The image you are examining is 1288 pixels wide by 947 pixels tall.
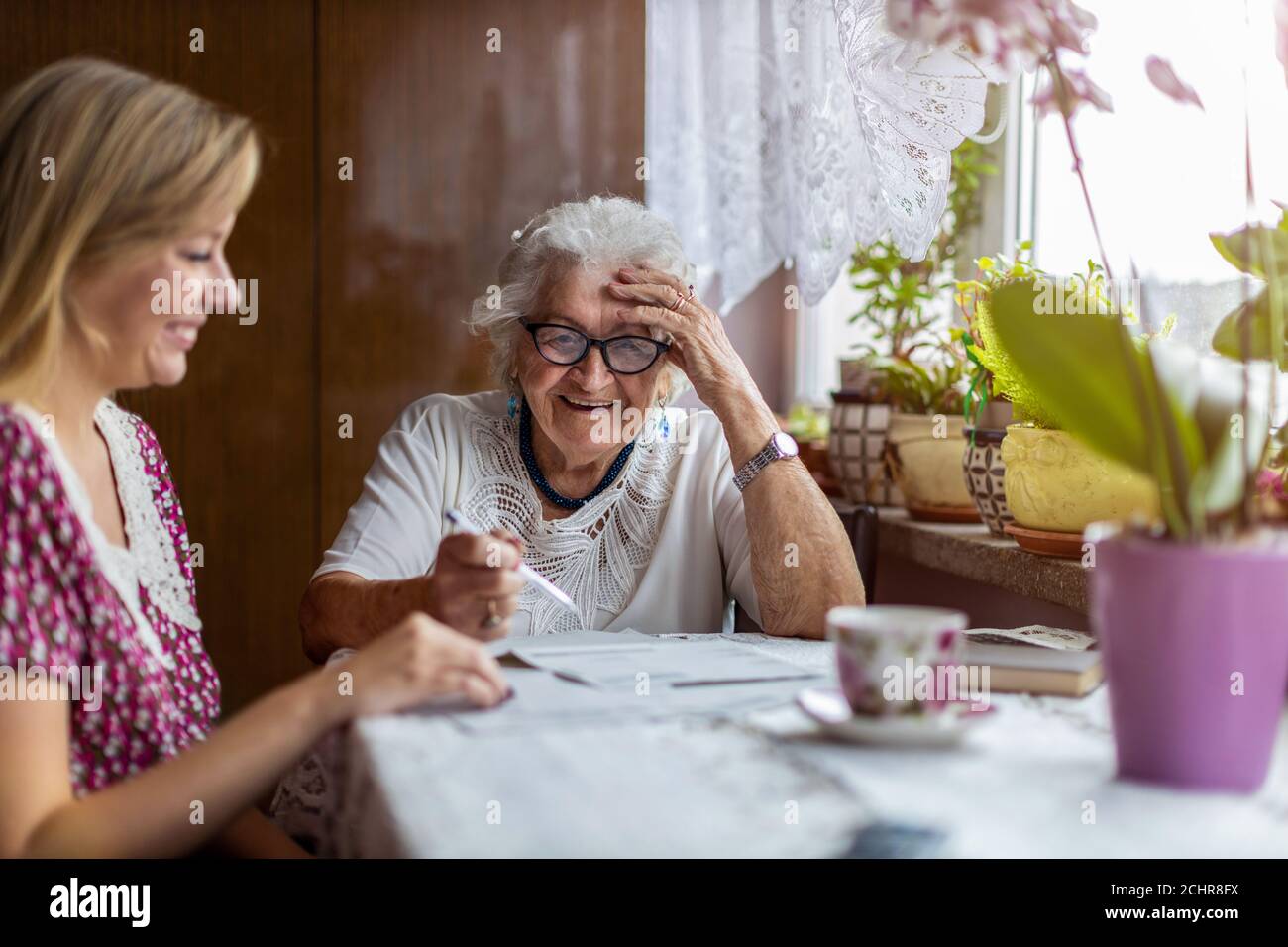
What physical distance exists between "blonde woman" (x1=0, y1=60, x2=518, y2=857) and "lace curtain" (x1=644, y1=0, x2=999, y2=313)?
110 centimetres

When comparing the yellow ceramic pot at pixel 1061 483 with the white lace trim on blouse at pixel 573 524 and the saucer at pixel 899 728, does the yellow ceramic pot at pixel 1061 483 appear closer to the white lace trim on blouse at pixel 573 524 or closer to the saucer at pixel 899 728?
the white lace trim on blouse at pixel 573 524

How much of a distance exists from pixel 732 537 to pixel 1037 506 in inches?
17.0

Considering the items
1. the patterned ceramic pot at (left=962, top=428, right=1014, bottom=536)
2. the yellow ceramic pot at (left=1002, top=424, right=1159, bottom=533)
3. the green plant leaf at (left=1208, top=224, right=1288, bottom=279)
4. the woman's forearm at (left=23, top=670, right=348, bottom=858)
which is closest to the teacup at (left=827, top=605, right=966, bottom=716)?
the woman's forearm at (left=23, top=670, right=348, bottom=858)

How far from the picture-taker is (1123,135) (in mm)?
1896

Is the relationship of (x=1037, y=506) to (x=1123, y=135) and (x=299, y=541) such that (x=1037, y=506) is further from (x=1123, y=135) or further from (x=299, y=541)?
(x=299, y=541)

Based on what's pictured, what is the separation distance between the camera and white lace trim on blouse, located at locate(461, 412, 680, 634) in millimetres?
1666

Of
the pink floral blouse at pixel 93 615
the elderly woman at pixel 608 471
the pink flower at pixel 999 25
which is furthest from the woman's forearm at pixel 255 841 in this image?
the pink flower at pixel 999 25

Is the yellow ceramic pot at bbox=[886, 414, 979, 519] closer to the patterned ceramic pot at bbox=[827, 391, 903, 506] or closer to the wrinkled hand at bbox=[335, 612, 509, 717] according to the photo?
the patterned ceramic pot at bbox=[827, 391, 903, 506]

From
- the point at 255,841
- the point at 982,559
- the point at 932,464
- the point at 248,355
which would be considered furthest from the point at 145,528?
the point at 932,464

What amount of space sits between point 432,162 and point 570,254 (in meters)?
0.56

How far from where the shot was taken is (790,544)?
1.58 meters

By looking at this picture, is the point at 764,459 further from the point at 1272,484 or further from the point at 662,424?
the point at 1272,484
